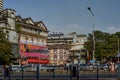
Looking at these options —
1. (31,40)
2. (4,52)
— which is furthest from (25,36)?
(4,52)

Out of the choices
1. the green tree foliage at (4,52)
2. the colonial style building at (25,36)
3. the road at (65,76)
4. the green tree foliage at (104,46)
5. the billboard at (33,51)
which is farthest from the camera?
the green tree foliage at (104,46)

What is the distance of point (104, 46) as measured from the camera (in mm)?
117375

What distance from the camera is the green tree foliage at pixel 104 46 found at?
11612 centimetres

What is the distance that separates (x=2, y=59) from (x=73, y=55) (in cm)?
7433

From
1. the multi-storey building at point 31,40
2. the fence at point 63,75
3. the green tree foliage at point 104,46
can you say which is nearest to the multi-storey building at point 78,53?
the green tree foliage at point 104,46

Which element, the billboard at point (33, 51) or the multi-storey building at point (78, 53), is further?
the multi-storey building at point (78, 53)

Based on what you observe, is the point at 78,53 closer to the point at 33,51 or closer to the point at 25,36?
the point at 33,51

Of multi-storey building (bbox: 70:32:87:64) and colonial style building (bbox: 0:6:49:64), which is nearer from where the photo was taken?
colonial style building (bbox: 0:6:49:64)

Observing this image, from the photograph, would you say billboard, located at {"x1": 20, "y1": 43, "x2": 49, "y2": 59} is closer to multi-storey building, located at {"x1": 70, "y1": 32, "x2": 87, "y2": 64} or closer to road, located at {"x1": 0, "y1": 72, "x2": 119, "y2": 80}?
multi-storey building, located at {"x1": 70, "y1": 32, "x2": 87, "y2": 64}

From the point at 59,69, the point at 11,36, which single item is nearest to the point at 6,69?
the point at 59,69

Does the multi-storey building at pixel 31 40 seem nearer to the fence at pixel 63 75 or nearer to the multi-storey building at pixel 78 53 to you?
the multi-storey building at pixel 78 53

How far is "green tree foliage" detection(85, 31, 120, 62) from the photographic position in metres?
116

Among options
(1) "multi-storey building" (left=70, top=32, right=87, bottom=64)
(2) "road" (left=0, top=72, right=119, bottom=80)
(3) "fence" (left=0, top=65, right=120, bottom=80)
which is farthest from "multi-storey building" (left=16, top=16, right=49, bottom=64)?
(2) "road" (left=0, top=72, right=119, bottom=80)

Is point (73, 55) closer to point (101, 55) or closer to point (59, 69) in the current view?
point (101, 55)
